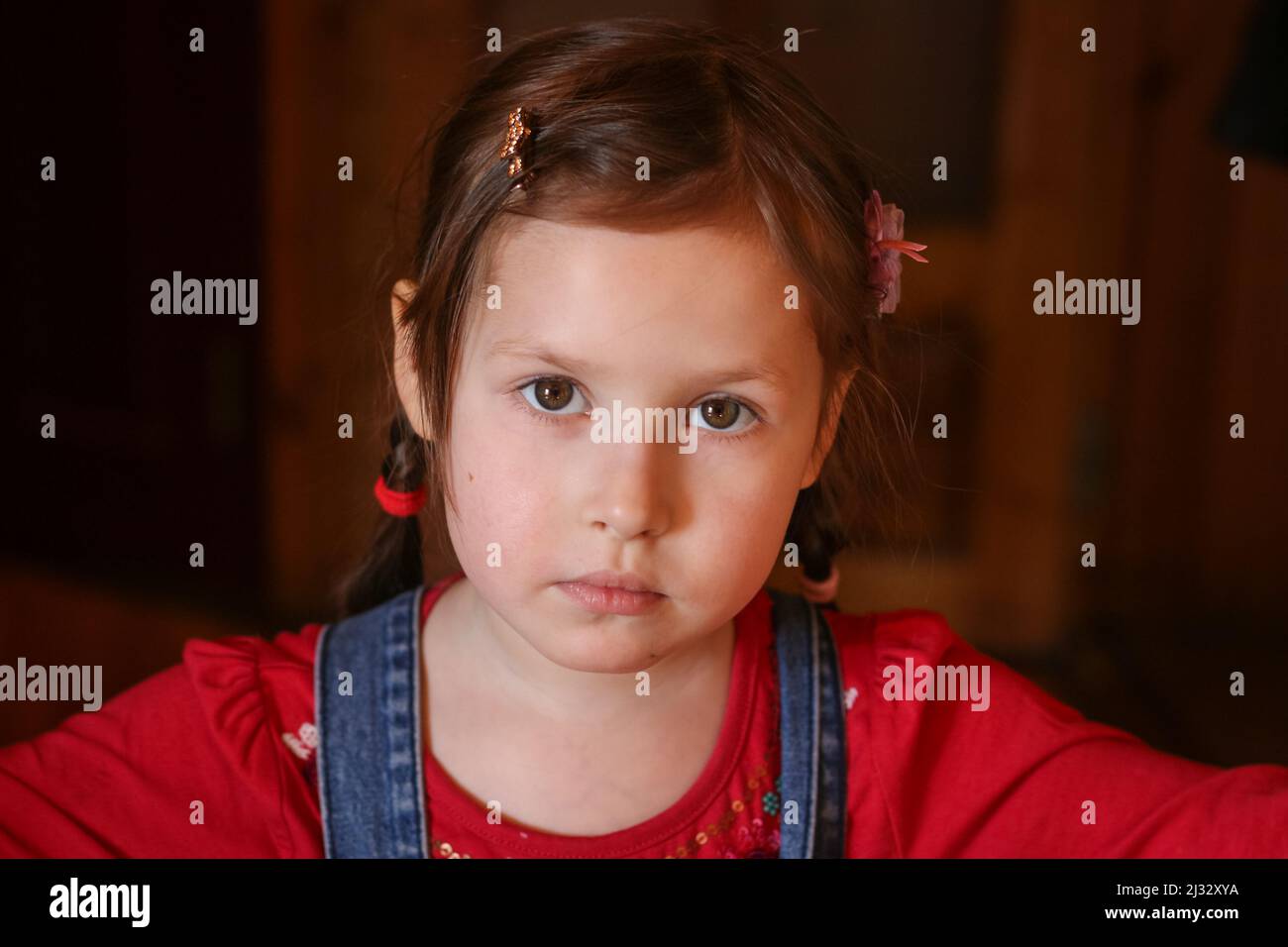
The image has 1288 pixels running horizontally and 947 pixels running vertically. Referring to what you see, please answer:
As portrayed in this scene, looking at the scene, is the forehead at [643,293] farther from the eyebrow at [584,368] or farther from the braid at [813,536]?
the braid at [813,536]

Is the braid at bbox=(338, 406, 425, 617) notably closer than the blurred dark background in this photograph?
Yes

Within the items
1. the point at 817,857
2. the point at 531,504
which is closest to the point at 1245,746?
the point at 817,857

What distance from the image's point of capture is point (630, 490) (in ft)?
2.15

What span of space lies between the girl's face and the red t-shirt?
0.13 metres

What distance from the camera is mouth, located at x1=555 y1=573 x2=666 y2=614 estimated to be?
0.69m

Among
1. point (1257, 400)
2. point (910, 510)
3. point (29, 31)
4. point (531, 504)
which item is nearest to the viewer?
point (531, 504)

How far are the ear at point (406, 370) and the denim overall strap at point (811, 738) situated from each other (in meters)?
0.27

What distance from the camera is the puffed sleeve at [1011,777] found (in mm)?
741

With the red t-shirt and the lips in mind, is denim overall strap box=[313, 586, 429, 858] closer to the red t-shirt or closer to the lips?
the red t-shirt

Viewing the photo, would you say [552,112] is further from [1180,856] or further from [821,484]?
[1180,856]

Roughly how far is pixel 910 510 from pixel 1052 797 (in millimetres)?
238

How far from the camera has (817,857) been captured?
2.58 feet

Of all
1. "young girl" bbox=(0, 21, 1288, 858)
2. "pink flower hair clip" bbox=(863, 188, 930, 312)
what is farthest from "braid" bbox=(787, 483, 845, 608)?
"pink flower hair clip" bbox=(863, 188, 930, 312)

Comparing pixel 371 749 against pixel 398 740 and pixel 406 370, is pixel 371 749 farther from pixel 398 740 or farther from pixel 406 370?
pixel 406 370
